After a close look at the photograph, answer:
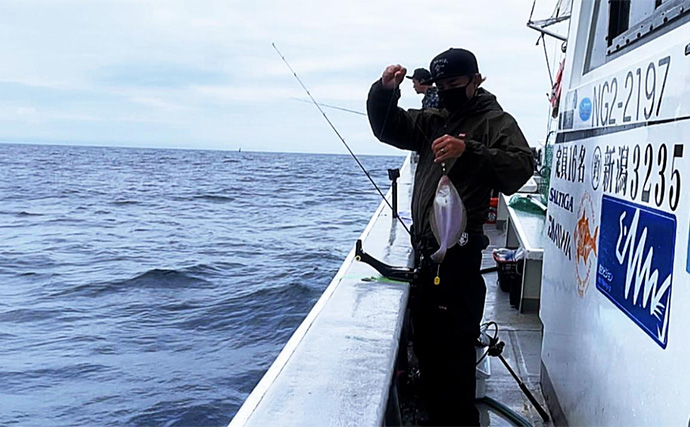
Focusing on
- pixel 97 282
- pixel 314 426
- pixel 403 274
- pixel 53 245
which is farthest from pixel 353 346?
pixel 53 245

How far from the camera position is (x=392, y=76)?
115 inches

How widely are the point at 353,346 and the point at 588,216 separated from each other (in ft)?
3.55

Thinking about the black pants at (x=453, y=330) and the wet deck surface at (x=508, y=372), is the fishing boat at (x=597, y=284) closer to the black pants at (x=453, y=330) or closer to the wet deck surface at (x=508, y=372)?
the wet deck surface at (x=508, y=372)

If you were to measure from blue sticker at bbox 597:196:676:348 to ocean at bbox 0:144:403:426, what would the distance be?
3.69 metres

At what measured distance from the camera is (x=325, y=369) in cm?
208

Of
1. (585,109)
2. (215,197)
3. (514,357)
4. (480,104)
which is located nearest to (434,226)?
(480,104)

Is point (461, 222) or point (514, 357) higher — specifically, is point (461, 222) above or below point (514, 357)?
above

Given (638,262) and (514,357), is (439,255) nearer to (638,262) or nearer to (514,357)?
(638,262)

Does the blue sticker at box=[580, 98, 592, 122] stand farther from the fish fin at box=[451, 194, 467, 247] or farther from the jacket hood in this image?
the fish fin at box=[451, 194, 467, 247]

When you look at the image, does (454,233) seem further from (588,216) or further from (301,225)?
(301,225)

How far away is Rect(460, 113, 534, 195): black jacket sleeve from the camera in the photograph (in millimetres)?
2516

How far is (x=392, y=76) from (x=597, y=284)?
1299mm

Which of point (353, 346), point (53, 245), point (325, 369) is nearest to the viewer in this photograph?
point (325, 369)

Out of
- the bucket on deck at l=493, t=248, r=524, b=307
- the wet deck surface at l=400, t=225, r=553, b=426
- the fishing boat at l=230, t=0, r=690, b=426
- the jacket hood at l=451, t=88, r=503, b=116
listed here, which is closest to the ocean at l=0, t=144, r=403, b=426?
the wet deck surface at l=400, t=225, r=553, b=426
